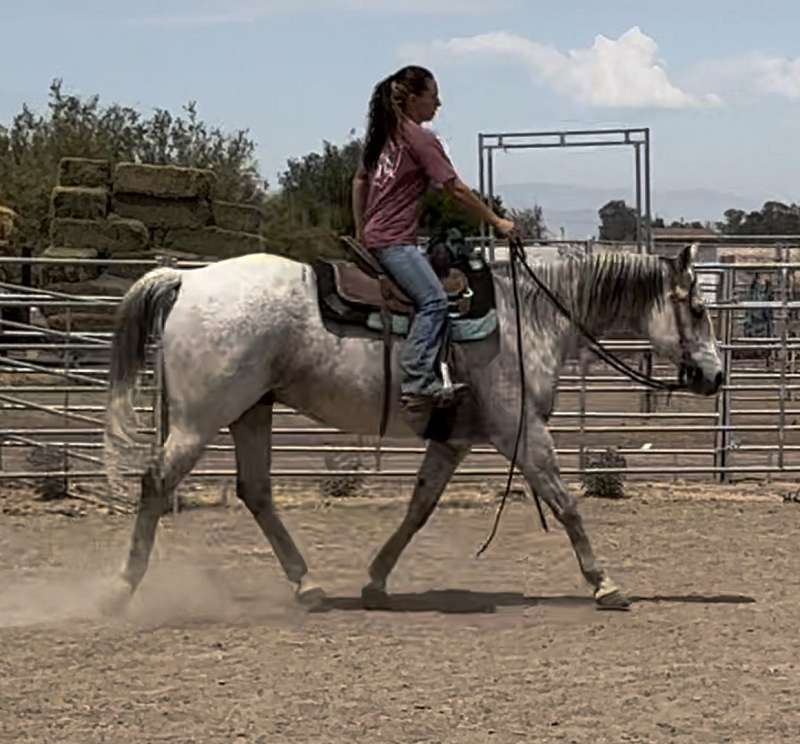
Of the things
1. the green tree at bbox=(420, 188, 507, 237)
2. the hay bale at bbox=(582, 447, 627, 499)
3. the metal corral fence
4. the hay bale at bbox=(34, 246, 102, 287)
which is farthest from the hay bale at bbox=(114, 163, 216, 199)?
the green tree at bbox=(420, 188, 507, 237)

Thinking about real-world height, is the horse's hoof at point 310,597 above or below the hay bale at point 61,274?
below

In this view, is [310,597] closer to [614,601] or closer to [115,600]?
[115,600]

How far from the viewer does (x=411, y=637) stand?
250 inches

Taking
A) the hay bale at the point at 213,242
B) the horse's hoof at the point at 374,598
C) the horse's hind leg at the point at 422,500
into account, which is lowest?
the horse's hoof at the point at 374,598

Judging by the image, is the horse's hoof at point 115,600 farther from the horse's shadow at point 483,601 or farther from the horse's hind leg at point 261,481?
the horse's shadow at point 483,601

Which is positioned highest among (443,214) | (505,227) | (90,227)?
(90,227)

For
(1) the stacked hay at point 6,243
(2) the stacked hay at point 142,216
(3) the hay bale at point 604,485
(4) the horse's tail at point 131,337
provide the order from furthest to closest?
(1) the stacked hay at point 6,243
(2) the stacked hay at point 142,216
(3) the hay bale at point 604,485
(4) the horse's tail at point 131,337

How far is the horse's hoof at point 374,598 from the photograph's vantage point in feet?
23.5

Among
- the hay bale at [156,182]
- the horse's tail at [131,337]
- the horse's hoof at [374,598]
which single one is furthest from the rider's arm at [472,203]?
the hay bale at [156,182]

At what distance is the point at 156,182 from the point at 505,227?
18234 millimetres

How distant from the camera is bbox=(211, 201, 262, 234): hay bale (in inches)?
984

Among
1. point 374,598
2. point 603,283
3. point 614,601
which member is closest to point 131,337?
point 374,598

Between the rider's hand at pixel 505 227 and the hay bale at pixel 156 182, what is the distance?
17.8 metres

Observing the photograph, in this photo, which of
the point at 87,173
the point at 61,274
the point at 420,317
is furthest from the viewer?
the point at 87,173
